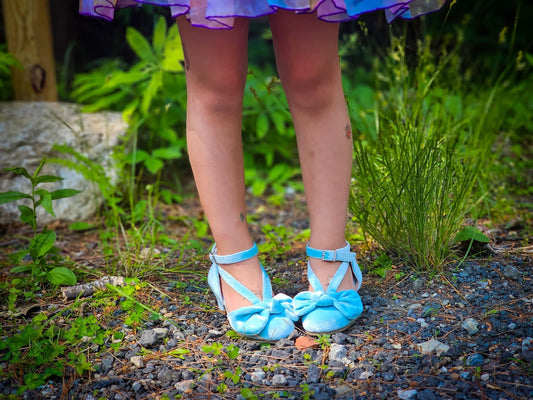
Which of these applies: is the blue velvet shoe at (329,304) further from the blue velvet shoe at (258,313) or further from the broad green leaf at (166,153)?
the broad green leaf at (166,153)

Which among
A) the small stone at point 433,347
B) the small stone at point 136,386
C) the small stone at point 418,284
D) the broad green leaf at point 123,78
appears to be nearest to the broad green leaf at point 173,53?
the broad green leaf at point 123,78

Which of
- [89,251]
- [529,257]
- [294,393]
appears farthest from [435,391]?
[89,251]

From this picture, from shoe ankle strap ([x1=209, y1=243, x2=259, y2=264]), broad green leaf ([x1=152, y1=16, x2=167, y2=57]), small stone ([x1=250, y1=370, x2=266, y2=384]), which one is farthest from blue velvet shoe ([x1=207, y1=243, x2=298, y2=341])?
broad green leaf ([x1=152, y1=16, x2=167, y2=57])

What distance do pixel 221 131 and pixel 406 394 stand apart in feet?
2.53

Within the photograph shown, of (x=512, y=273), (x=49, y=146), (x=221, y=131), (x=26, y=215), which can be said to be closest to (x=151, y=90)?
(x=49, y=146)

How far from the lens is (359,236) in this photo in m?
1.89

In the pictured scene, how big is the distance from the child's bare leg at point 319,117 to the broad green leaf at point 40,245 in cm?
88

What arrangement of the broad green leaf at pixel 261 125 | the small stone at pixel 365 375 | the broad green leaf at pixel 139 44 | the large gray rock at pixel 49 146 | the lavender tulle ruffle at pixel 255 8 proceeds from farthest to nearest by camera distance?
the broad green leaf at pixel 261 125
the broad green leaf at pixel 139 44
the large gray rock at pixel 49 146
the small stone at pixel 365 375
the lavender tulle ruffle at pixel 255 8

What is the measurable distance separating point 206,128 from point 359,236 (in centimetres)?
86

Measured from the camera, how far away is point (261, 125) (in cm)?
276

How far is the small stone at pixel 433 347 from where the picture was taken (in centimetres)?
121

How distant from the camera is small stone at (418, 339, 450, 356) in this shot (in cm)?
121

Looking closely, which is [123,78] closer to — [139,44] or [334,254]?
[139,44]

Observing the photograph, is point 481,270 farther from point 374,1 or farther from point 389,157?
point 374,1
